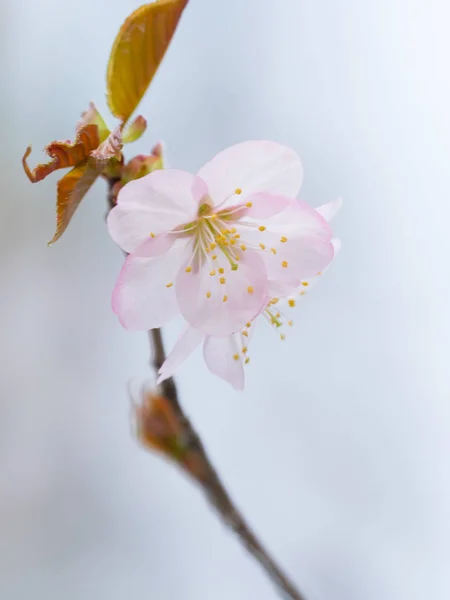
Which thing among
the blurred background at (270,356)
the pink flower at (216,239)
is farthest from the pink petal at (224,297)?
the blurred background at (270,356)

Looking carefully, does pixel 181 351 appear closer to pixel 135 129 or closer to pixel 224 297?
pixel 224 297

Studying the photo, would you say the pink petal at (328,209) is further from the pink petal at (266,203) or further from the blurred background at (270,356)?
the blurred background at (270,356)

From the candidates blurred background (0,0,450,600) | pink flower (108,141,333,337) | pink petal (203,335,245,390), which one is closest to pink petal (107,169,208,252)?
pink flower (108,141,333,337)

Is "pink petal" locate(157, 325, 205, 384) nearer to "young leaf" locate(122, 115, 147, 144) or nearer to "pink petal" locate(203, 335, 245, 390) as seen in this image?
"pink petal" locate(203, 335, 245, 390)

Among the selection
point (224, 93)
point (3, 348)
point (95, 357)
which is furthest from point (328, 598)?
point (224, 93)

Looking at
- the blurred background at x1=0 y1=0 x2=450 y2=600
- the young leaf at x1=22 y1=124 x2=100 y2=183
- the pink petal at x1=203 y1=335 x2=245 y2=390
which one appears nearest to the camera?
the young leaf at x1=22 y1=124 x2=100 y2=183

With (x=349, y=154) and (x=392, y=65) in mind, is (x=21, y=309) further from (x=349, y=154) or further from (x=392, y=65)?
(x=392, y=65)

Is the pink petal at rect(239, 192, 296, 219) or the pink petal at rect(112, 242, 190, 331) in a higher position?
the pink petal at rect(239, 192, 296, 219)
